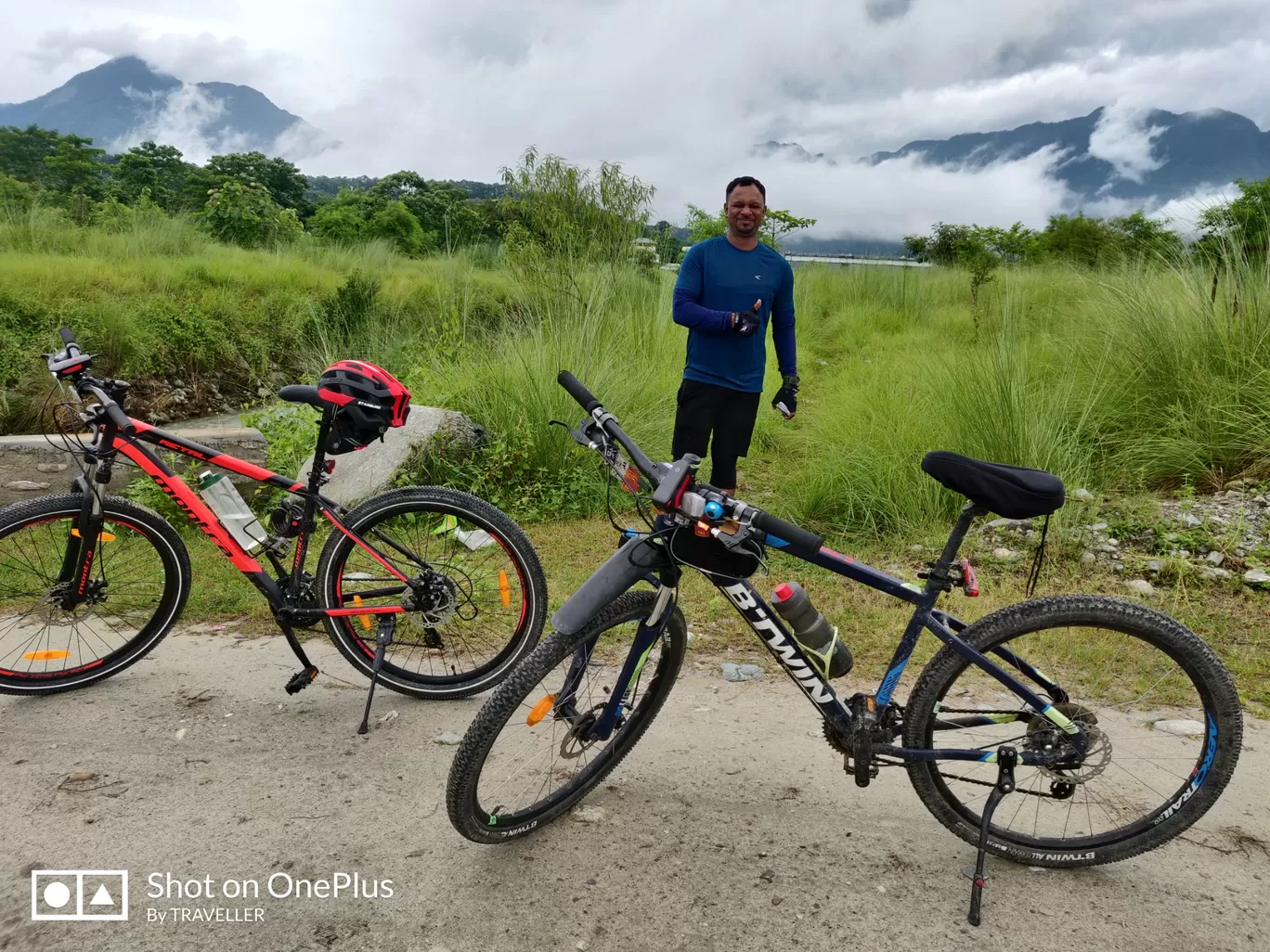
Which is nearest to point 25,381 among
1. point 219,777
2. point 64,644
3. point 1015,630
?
point 64,644

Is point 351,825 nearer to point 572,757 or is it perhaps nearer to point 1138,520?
point 572,757

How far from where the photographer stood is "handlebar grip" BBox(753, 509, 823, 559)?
1.82 metres

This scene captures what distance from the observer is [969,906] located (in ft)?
6.67

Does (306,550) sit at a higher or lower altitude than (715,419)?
lower

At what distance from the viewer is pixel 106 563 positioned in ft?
10.7

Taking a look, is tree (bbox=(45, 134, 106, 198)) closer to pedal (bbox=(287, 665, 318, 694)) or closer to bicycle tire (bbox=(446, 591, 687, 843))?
pedal (bbox=(287, 665, 318, 694))

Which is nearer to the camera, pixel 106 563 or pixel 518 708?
pixel 518 708

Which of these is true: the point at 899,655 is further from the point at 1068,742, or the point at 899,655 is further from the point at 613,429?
the point at 613,429

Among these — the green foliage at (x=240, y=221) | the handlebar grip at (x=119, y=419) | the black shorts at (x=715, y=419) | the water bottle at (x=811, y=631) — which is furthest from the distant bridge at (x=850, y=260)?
the water bottle at (x=811, y=631)

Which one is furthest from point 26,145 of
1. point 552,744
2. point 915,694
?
point 915,694

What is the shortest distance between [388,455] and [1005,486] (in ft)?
14.3


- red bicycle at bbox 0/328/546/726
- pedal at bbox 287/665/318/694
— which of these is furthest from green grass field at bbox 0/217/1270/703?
pedal at bbox 287/665/318/694

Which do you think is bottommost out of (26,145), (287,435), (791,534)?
(287,435)

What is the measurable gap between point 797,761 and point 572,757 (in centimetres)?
82
